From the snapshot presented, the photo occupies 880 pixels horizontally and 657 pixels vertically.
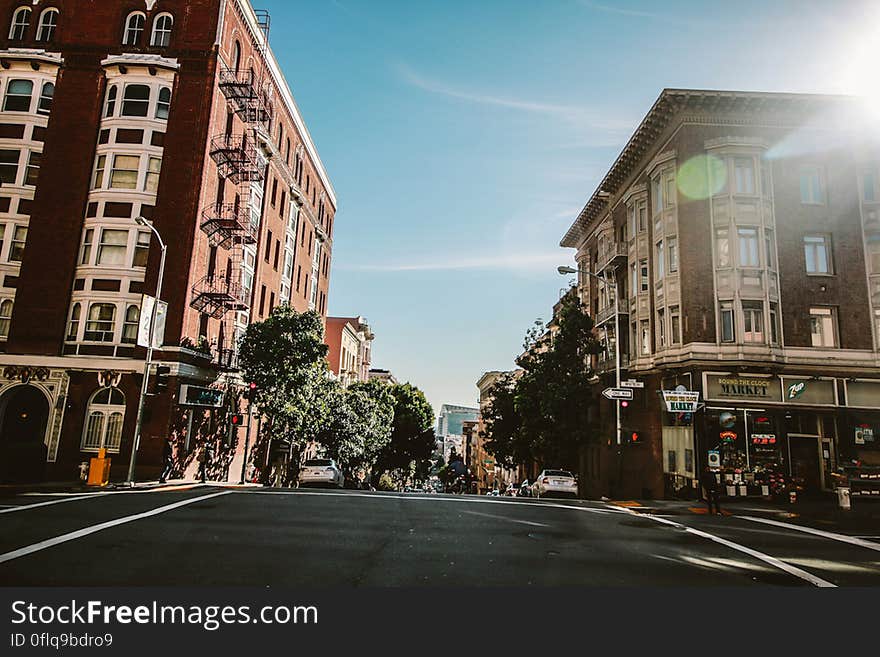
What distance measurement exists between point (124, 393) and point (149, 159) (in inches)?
474

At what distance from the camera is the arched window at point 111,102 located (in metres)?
32.6

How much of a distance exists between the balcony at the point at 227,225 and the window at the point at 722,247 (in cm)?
2495

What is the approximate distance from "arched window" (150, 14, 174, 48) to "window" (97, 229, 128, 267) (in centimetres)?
1065

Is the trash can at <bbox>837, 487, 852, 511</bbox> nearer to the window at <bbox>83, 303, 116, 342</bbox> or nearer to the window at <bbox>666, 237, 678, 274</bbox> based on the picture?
the window at <bbox>666, 237, 678, 274</bbox>

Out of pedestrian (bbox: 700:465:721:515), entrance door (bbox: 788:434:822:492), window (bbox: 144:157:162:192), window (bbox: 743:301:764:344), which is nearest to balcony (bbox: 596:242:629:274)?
window (bbox: 743:301:764:344)

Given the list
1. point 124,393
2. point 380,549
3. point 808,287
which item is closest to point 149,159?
point 124,393

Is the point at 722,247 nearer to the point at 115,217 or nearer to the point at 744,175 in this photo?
the point at 744,175

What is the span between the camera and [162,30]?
3375 cm

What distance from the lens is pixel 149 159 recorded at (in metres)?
31.9

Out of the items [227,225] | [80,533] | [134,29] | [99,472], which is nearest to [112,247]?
[227,225]

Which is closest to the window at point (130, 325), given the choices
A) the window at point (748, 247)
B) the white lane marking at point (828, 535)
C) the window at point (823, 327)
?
the white lane marking at point (828, 535)

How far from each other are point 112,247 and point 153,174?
168 inches

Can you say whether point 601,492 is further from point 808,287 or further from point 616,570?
point 616,570

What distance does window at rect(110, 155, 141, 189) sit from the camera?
31781 mm
